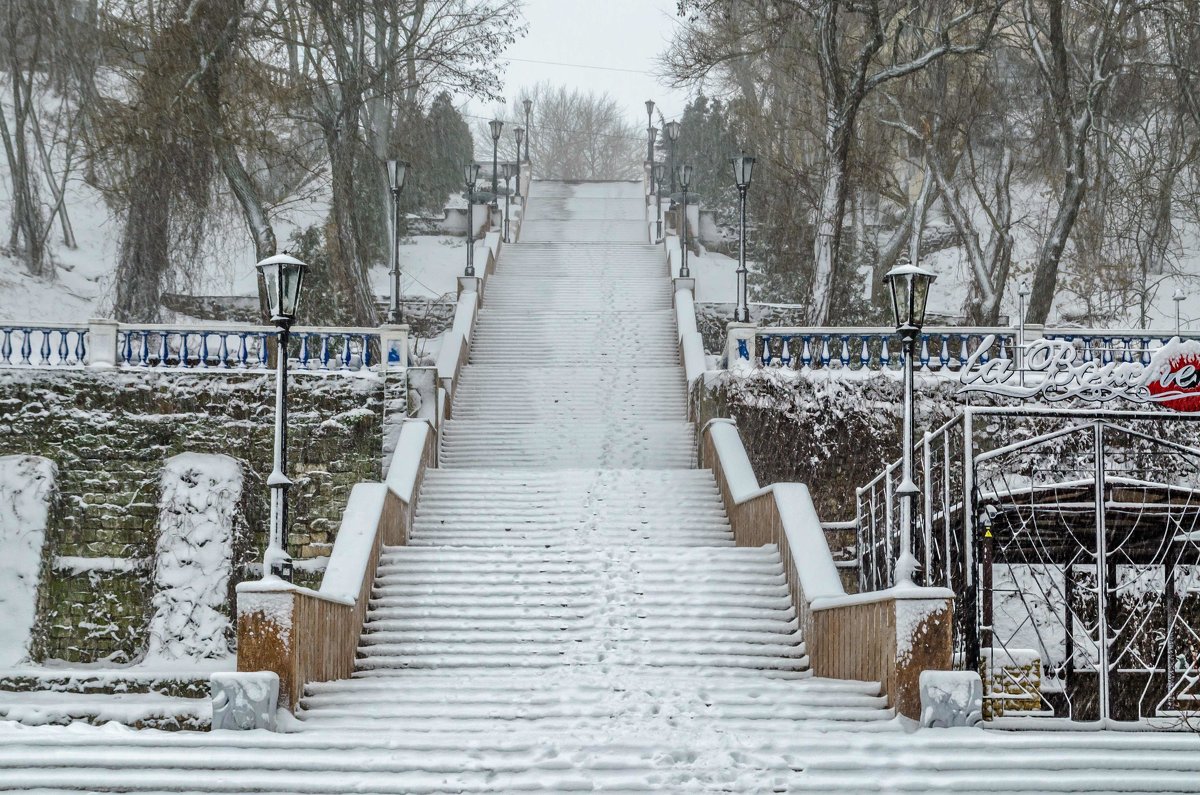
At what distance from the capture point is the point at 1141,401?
14.7m

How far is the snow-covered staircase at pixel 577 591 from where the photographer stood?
11.4 metres

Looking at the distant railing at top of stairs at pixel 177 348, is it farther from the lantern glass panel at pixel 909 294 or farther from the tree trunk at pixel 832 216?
the lantern glass panel at pixel 909 294

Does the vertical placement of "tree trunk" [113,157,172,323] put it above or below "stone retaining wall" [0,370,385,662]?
above

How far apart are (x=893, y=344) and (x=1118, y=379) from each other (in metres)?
5.93

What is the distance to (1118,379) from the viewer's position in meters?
14.7

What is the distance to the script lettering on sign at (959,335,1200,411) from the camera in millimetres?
14680

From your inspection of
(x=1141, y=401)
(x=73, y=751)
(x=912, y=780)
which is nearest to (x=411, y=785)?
(x=73, y=751)

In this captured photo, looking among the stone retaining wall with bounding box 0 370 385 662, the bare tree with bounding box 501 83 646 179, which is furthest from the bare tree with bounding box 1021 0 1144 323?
→ the bare tree with bounding box 501 83 646 179

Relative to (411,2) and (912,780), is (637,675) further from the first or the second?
(411,2)

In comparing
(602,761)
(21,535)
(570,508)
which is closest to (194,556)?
(21,535)

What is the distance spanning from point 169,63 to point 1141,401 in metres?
15.4

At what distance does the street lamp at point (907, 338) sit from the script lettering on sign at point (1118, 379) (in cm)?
310

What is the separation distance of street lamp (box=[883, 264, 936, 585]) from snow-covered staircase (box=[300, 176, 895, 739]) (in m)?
1.11

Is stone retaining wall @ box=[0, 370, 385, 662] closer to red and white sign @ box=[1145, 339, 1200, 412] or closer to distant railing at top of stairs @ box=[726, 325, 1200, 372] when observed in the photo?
distant railing at top of stairs @ box=[726, 325, 1200, 372]
